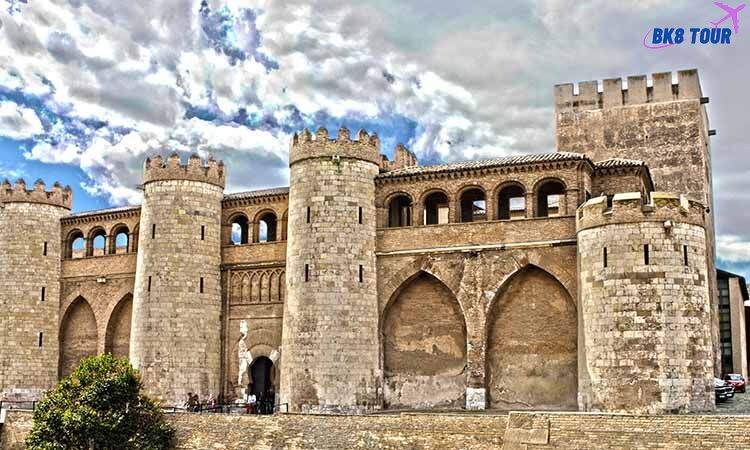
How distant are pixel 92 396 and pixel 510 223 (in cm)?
1453

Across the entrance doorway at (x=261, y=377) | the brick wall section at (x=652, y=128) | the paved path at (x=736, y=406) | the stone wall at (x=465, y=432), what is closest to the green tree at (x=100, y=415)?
the stone wall at (x=465, y=432)

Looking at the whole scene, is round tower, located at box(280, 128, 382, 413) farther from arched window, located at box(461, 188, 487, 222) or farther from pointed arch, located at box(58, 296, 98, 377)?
pointed arch, located at box(58, 296, 98, 377)

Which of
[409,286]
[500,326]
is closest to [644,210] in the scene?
[500,326]

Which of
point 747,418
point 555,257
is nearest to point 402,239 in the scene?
point 555,257

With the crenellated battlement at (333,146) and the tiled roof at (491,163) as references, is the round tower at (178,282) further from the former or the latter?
the tiled roof at (491,163)

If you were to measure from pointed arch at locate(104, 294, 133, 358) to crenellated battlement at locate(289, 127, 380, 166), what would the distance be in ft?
34.1

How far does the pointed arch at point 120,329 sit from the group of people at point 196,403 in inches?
204

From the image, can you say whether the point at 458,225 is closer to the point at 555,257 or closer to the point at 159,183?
the point at 555,257

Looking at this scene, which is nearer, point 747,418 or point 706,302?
point 747,418

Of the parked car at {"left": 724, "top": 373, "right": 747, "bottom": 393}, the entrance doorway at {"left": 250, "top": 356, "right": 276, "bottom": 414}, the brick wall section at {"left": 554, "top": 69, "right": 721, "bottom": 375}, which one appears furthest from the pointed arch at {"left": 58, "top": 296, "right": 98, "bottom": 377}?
the parked car at {"left": 724, "top": 373, "right": 747, "bottom": 393}

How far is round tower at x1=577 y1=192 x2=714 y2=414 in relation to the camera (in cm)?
2567

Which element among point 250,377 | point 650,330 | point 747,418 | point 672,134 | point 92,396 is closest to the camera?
point 747,418

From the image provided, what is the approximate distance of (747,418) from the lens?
21.7 m

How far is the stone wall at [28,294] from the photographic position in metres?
37.6
